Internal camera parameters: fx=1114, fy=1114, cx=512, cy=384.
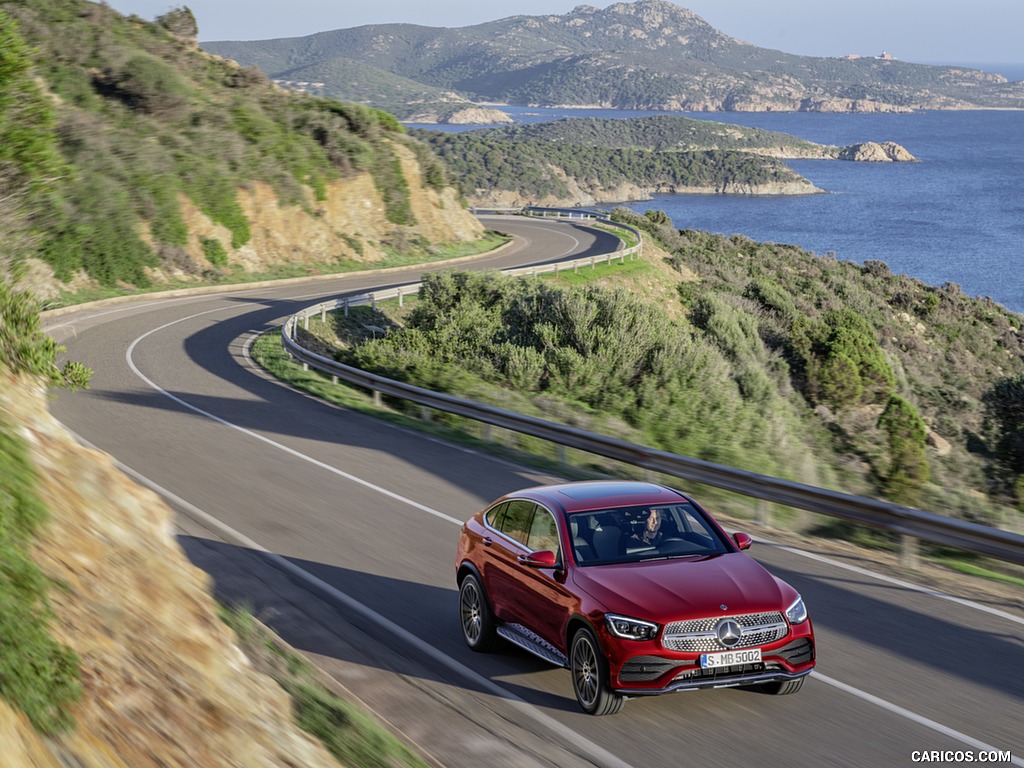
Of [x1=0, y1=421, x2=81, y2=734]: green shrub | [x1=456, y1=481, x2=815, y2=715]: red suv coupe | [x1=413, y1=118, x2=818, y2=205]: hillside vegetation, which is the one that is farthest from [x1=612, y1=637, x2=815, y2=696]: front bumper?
[x1=413, y1=118, x2=818, y2=205]: hillside vegetation

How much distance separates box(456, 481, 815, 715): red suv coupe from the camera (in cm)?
707

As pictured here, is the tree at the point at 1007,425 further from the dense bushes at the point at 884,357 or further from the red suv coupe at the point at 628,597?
the red suv coupe at the point at 628,597

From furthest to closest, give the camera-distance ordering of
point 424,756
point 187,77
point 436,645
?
1. point 187,77
2. point 436,645
3. point 424,756

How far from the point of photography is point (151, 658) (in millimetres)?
5785

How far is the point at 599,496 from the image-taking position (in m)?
8.56

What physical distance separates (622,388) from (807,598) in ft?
37.4

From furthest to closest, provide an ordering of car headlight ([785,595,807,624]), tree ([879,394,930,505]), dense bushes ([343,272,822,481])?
1. dense bushes ([343,272,822,481])
2. tree ([879,394,930,505])
3. car headlight ([785,595,807,624])

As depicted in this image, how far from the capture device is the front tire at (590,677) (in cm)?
723

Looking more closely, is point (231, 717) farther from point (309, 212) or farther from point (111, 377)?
point (309, 212)

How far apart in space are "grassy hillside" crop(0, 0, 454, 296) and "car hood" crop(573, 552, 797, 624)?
33.1 meters

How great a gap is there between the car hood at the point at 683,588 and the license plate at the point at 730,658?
0.25 metres

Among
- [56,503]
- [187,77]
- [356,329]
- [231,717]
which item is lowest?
[356,329]

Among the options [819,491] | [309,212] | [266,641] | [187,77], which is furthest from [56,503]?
[187,77]

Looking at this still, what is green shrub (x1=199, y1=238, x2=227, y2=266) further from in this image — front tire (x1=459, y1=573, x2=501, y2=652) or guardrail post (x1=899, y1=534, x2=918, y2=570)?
front tire (x1=459, y1=573, x2=501, y2=652)
